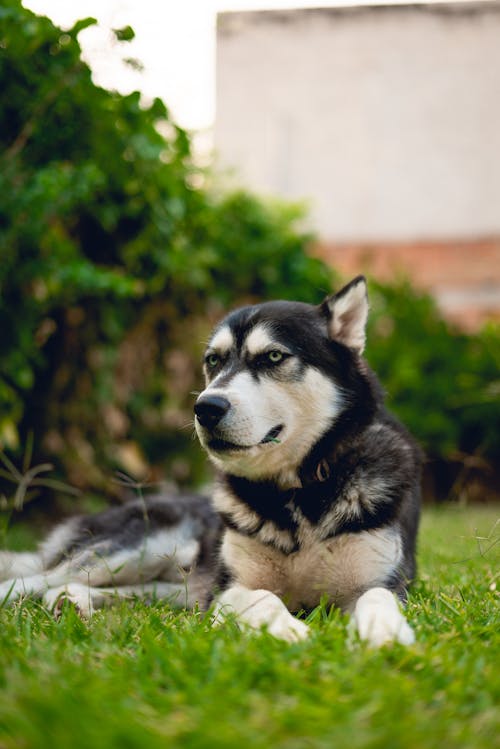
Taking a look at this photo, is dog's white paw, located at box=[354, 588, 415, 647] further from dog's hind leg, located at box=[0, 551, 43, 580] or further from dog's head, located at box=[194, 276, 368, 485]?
dog's hind leg, located at box=[0, 551, 43, 580]

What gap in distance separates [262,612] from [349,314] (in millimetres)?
1389

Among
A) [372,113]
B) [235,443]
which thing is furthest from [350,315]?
[372,113]

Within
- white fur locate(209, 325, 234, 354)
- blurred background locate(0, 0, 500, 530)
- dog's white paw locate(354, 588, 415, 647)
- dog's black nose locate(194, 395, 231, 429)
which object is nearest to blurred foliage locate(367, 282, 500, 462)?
blurred background locate(0, 0, 500, 530)

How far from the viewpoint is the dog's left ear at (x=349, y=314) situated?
3.12 meters

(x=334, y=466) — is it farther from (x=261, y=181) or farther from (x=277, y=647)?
(x=261, y=181)

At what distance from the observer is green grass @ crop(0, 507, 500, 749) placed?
1.29 m

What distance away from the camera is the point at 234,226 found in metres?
7.04

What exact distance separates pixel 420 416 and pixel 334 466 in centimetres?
651

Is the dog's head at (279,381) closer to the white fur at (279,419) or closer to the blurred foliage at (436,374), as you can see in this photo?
the white fur at (279,419)

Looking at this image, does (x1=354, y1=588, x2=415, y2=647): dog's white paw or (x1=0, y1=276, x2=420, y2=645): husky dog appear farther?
(x1=0, y1=276, x2=420, y2=645): husky dog

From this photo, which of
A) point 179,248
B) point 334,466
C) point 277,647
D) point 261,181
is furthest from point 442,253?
point 277,647

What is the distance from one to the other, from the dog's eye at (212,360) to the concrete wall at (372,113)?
9778mm

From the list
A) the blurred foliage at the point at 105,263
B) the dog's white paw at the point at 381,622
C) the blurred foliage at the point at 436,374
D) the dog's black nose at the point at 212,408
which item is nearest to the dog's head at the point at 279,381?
the dog's black nose at the point at 212,408

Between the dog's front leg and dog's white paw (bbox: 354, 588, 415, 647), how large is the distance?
0.16 metres
